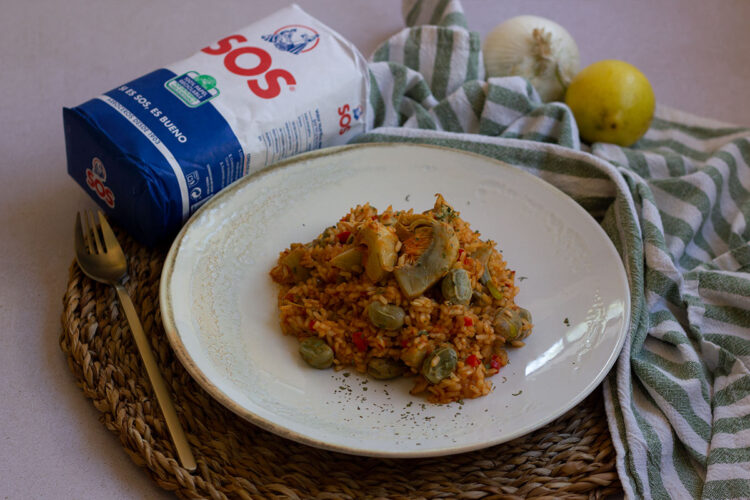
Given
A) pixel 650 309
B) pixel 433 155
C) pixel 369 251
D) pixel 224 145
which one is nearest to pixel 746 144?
pixel 650 309

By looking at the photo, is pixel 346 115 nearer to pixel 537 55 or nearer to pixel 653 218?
pixel 537 55

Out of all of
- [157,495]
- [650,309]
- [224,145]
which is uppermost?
[224,145]

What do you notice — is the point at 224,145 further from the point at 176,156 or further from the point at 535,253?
the point at 535,253

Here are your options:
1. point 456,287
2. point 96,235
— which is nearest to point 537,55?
point 456,287

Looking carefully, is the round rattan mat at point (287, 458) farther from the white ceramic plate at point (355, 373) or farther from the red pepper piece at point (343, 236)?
the red pepper piece at point (343, 236)

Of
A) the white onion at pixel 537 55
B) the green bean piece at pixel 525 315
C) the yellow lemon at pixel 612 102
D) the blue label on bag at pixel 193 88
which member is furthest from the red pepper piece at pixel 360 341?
the white onion at pixel 537 55
